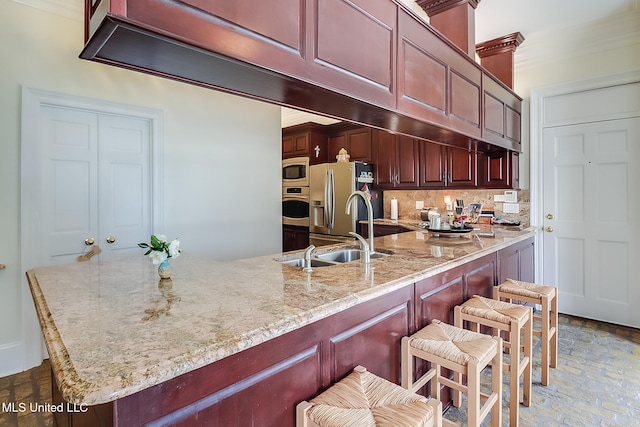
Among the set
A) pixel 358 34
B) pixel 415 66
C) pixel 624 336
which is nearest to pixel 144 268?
pixel 358 34

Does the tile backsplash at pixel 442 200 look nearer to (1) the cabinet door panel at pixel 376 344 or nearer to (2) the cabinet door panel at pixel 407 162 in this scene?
(2) the cabinet door panel at pixel 407 162

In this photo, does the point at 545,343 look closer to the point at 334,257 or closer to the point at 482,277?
the point at 482,277

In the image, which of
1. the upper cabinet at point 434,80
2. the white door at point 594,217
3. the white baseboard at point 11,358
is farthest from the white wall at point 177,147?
the white door at point 594,217

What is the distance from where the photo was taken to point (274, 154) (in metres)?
3.95

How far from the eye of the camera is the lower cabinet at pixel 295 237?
5041 mm

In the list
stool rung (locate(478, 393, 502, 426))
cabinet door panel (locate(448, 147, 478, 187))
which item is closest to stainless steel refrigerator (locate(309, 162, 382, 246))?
cabinet door panel (locate(448, 147, 478, 187))

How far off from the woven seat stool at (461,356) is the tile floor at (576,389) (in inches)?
18.5

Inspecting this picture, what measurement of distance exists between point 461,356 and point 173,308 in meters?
1.15

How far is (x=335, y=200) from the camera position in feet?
15.0

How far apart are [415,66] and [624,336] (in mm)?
3102

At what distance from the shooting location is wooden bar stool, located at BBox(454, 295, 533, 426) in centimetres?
182

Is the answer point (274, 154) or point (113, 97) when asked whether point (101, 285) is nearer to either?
point (113, 97)

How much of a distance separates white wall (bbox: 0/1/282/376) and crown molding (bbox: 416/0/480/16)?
1938mm

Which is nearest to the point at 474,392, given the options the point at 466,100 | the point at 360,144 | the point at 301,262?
the point at 301,262
